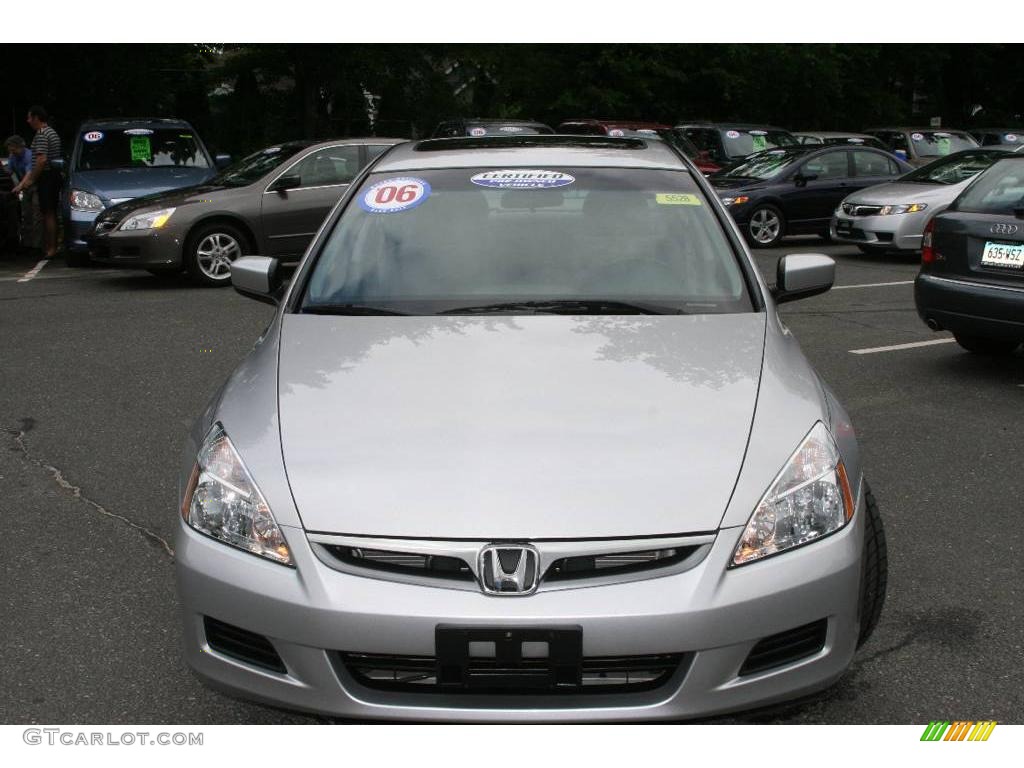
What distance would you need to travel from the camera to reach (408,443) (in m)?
3.14

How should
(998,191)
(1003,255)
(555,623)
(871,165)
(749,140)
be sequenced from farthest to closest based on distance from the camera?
(749,140) → (871,165) → (998,191) → (1003,255) → (555,623)

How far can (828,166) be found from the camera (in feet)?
56.9

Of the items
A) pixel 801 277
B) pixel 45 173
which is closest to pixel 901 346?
pixel 801 277

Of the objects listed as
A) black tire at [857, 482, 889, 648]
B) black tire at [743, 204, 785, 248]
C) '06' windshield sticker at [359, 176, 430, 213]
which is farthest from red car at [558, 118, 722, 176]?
black tire at [857, 482, 889, 648]

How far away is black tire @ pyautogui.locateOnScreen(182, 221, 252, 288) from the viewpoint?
12398mm

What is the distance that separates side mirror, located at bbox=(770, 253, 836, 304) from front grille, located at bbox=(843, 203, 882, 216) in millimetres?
11097

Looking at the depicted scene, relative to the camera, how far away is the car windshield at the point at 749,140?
2081cm

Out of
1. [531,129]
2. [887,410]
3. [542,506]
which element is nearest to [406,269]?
[542,506]

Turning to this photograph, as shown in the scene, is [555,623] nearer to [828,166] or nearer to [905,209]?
[905,209]

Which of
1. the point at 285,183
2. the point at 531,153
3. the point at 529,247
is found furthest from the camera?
the point at 285,183

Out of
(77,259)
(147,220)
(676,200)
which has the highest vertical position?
(676,200)

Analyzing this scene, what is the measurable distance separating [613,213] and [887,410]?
323 cm

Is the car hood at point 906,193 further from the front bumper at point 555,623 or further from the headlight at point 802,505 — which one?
the front bumper at point 555,623

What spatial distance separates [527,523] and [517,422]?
0.42m
